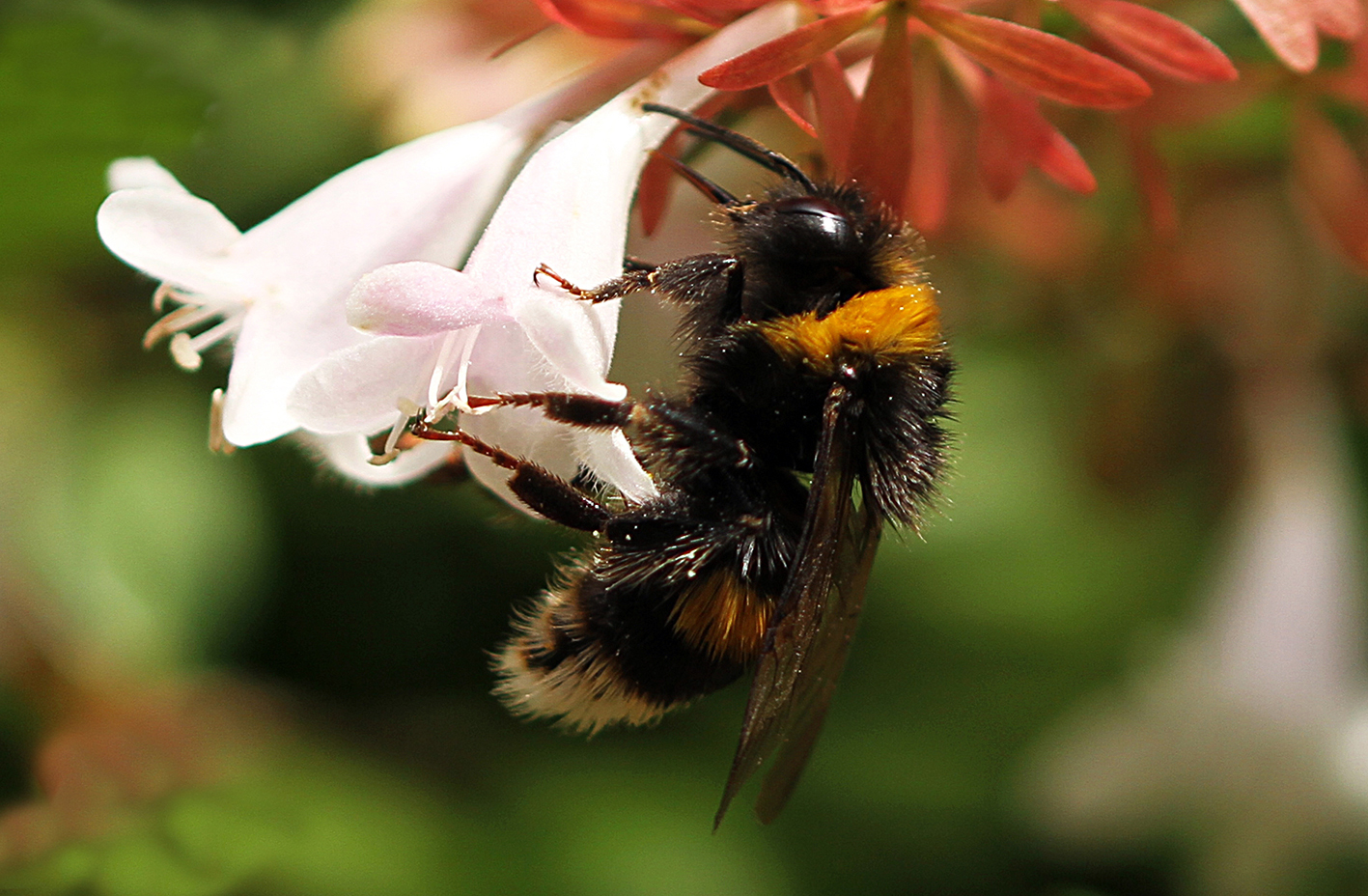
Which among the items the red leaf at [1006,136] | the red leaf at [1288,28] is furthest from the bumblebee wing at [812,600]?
the red leaf at [1288,28]

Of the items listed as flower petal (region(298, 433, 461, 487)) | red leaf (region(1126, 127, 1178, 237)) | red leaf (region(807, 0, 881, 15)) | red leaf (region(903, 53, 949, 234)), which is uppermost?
red leaf (region(807, 0, 881, 15))

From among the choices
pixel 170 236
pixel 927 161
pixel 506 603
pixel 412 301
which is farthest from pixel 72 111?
pixel 506 603

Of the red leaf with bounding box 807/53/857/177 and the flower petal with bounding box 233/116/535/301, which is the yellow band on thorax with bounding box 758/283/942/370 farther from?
the flower petal with bounding box 233/116/535/301

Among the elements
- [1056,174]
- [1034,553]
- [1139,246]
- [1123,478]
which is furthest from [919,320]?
[1034,553]

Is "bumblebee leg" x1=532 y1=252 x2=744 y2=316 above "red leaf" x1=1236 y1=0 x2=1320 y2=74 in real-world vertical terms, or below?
below

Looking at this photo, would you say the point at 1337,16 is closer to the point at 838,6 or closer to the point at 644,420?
the point at 838,6

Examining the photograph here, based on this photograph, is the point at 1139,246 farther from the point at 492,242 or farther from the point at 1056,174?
the point at 492,242

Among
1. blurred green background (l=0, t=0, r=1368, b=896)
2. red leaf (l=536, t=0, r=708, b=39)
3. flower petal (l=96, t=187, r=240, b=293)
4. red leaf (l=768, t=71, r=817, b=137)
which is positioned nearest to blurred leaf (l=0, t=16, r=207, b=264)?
blurred green background (l=0, t=0, r=1368, b=896)

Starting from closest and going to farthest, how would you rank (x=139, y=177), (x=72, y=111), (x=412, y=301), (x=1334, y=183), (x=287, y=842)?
(x=412, y=301)
(x=139, y=177)
(x=1334, y=183)
(x=72, y=111)
(x=287, y=842)
